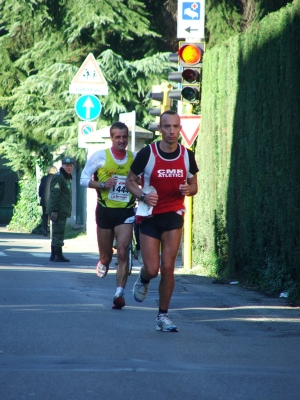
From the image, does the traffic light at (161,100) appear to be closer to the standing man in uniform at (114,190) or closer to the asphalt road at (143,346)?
the asphalt road at (143,346)

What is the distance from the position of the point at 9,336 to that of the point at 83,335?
59 centimetres

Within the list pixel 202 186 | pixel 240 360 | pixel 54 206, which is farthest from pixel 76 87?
pixel 240 360

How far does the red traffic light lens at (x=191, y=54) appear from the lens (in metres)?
14.6

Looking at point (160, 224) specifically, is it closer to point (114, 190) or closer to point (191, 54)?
point (114, 190)

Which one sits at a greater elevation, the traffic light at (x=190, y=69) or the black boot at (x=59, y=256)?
the traffic light at (x=190, y=69)

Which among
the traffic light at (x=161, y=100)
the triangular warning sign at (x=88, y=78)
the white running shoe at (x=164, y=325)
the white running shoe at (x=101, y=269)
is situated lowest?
the white running shoe at (x=164, y=325)

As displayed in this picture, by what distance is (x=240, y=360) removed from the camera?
698 cm

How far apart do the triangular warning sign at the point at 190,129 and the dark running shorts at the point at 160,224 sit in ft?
21.4

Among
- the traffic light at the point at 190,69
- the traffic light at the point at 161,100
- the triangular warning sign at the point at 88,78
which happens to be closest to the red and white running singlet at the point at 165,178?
the traffic light at the point at 190,69

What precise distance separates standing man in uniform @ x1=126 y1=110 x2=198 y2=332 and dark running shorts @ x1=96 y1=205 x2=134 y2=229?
67.9 inches

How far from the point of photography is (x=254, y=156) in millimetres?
→ 12391

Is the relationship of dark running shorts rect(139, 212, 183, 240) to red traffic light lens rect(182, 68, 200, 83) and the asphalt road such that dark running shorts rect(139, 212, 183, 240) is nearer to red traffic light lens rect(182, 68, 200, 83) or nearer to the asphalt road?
the asphalt road

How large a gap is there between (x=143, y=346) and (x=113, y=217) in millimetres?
3056

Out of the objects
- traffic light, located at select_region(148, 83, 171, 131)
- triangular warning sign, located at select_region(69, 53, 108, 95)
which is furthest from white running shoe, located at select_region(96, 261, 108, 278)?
triangular warning sign, located at select_region(69, 53, 108, 95)
